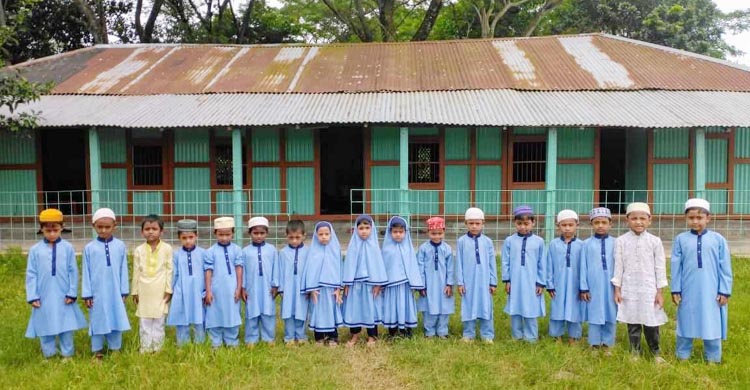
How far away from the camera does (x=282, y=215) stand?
36.1ft

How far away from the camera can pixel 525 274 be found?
4.87 m

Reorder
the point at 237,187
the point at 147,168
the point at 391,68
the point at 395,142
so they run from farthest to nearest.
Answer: the point at 391,68 < the point at 147,168 < the point at 395,142 < the point at 237,187

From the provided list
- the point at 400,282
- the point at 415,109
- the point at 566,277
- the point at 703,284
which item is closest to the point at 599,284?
the point at 566,277

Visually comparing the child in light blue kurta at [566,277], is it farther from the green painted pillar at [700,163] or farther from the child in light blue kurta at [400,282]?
the green painted pillar at [700,163]

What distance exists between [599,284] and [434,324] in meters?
1.46

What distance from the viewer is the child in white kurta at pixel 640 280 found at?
4.38 meters

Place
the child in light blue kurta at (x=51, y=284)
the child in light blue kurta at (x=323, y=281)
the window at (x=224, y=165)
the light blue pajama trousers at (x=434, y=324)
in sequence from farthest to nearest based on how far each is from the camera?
the window at (x=224, y=165)
the light blue pajama trousers at (x=434, y=324)
the child in light blue kurta at (x=323, y=281)
the child in light blue kurta at (x=51, y=284)

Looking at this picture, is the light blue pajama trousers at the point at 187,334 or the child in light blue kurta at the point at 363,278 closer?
the light blue pajama trousers at the point at 187,334

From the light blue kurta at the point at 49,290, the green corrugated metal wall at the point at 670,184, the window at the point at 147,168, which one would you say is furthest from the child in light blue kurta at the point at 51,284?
the green corrugated metal wall at the point at 670,184

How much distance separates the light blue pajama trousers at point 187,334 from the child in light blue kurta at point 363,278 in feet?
4.04

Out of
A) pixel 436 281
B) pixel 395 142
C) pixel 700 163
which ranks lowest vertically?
pixel 436 281

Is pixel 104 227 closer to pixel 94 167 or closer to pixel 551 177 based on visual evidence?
pixel 94 167

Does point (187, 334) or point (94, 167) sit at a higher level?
point (94, 167)

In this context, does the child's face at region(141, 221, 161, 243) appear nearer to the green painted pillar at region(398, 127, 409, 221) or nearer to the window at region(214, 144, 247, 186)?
the green painted pillar at region(398, 127, 409, 221)
